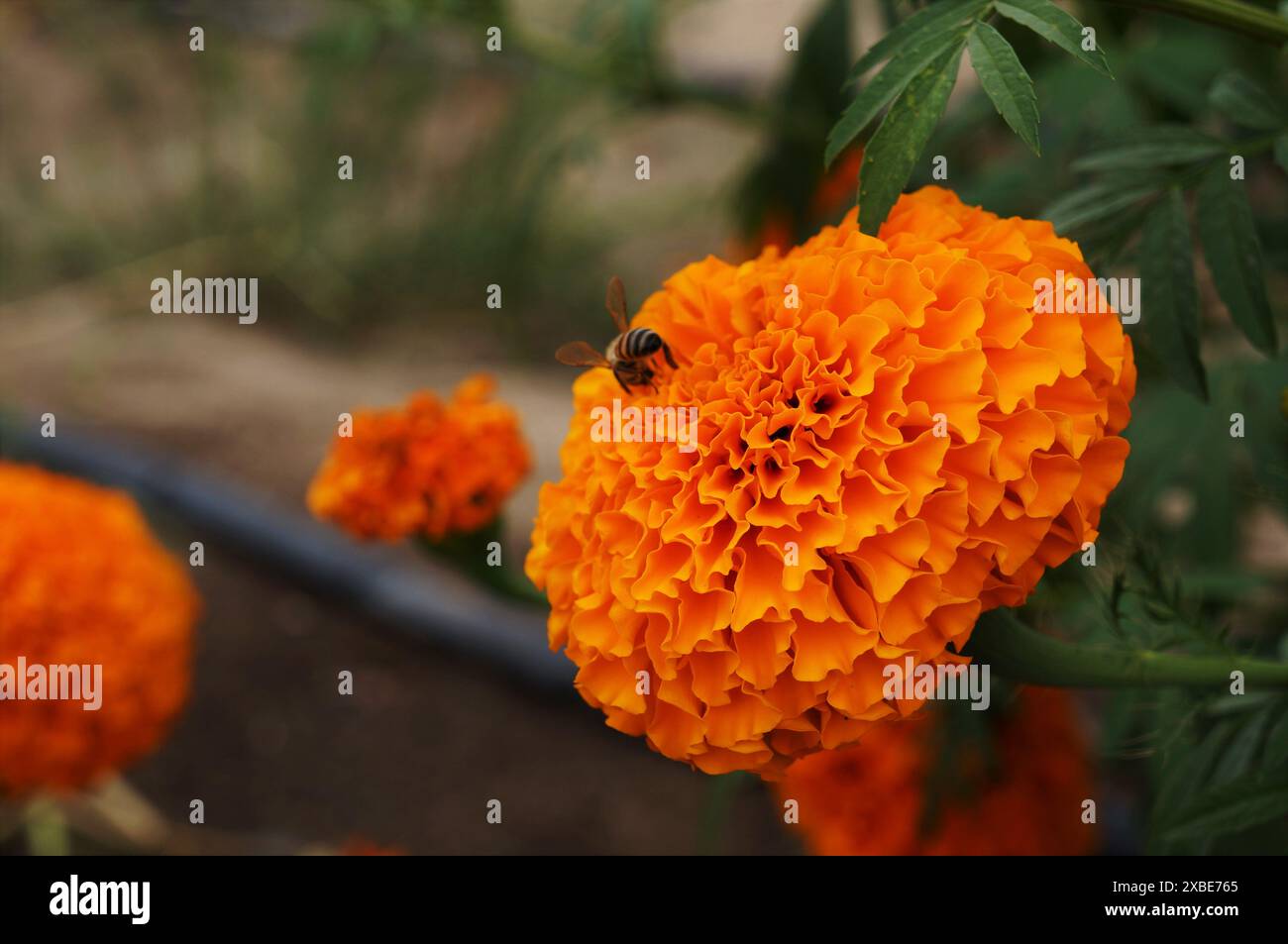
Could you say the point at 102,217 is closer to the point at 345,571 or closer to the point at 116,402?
the point at 116,402

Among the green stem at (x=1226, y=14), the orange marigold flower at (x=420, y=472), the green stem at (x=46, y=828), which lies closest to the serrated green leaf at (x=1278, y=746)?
the green stem at (x=1226, y=14)

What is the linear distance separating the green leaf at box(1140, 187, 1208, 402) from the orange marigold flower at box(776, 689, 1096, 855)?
2.43ft

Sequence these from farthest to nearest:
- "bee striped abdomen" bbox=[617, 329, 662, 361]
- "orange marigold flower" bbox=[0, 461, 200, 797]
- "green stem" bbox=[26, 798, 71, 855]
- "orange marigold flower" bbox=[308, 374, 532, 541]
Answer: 1. "green stem" bbox=[26, 798, 71, 855]
2. "orange marigold flower" bbox=[0, 461, 200, 797]
3. "orange marigold flower" bbox=[308, 374, 532, 541]
4. "bee striped abdomen" bbox=[617, 329, 662, 361]

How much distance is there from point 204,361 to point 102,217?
82cm

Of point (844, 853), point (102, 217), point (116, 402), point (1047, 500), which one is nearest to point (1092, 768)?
point (844, 853)

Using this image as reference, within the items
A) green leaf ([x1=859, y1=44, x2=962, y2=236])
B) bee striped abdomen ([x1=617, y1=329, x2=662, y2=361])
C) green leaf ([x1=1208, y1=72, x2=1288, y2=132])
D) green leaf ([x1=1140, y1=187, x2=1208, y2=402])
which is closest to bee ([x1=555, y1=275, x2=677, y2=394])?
bee striped abdomen ([x1=617, y1=329, x2=662, y2=361])

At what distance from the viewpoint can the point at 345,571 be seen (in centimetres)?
322

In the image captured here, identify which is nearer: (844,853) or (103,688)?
(844,853)

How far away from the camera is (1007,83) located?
78cm

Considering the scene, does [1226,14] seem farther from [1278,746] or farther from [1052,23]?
[1278,746]

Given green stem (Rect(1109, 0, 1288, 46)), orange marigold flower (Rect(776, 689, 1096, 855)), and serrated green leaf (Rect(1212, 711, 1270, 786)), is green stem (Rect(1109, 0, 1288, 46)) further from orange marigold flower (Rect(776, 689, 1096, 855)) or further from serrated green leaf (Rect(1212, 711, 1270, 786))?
orange marigold flower (Rect(776, 689, 1096, 855))

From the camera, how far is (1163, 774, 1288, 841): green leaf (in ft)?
3.05

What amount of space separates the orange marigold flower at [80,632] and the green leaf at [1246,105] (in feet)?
5.80

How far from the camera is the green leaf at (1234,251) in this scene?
36.9 inches
